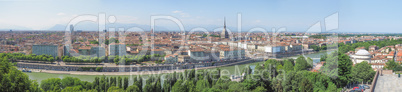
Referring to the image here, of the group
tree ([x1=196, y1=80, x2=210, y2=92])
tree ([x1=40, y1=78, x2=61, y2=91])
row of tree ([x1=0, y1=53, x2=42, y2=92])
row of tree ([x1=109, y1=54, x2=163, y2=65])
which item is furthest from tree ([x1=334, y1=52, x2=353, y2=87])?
row of tree ([x1=109, y1=54, x2=163, y2=65])

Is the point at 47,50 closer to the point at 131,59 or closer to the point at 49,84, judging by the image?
the point at 131,59

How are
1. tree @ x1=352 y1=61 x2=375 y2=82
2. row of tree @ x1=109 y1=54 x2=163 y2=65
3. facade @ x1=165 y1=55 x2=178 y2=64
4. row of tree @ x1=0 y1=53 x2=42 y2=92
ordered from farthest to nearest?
facade @ x1=165 y1=55 x2=178 y2=64 → row of tree @ x1=109 y1=54 x2=163 y2=65 → tree @ x1=352 y1=61 x2=375 y2=82 → row of tree @ x1=0 y1=53 x2=42 y2=92

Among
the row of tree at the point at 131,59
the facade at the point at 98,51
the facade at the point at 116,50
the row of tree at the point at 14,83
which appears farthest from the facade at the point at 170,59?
the row of tree at the point at 14,83

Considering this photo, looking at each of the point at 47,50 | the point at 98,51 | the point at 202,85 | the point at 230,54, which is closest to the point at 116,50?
the point at 98,51

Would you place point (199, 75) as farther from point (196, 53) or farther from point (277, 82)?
point (196, 53)

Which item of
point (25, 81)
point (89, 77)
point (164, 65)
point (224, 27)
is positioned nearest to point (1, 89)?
point (25, 81)

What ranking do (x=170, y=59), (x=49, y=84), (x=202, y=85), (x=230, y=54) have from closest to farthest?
(x=202, y=85) → (x=49, y=84) → (x=170, y=59) → (x=230, y=54)

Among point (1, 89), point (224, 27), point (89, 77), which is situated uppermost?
point (224, 27)

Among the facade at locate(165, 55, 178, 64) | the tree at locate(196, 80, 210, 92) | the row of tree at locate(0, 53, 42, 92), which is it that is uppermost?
the row of tree at locate(0, 53, 42, 92)

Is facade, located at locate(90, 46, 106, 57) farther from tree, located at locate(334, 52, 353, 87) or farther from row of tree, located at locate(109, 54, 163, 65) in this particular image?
tree, located at locate(334, 52, 353, 87)

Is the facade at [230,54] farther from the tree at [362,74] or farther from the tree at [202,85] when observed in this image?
the tree at [202,85]

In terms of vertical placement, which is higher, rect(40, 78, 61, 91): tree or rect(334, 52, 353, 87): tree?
rect(334, 52, 353, 87): tree
